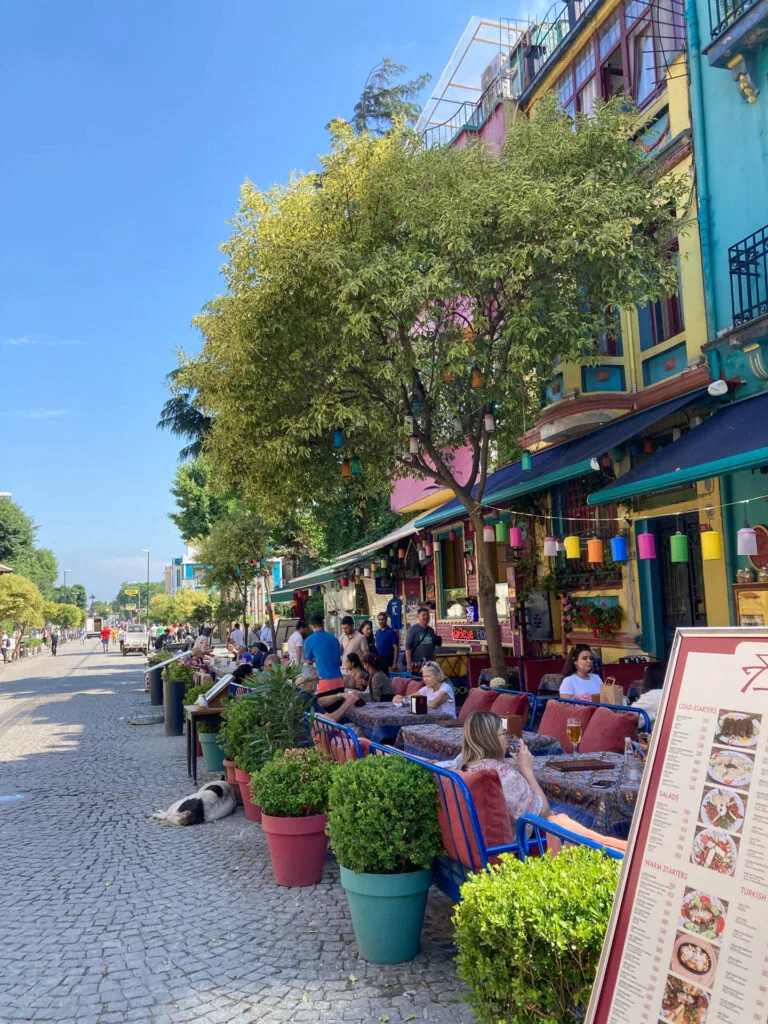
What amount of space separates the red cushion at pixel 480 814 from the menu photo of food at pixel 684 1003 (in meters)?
2.15

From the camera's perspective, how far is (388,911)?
4.26 meters

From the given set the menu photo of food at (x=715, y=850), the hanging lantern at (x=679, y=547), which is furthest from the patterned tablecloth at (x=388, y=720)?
the menu photo of food at (x=715, y=850)

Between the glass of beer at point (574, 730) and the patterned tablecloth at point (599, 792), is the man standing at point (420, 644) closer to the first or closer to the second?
the glass of beer at point (574, 730)

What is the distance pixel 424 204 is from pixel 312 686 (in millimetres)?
6016

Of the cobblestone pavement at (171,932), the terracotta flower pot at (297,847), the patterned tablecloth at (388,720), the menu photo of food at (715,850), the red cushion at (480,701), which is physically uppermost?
the menu photo of food at (715,850)

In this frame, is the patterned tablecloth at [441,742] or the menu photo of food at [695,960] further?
the patterned tablecloth at [441,742]

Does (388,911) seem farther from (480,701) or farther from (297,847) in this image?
(480,701)

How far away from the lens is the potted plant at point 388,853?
4.22m

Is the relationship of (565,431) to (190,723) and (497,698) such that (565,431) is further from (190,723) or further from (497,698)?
(190,723)

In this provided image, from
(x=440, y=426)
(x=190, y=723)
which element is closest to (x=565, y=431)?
(x=440, y=426)

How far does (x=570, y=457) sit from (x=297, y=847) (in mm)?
7536

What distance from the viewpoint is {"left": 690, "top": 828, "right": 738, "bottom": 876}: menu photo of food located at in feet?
6.18

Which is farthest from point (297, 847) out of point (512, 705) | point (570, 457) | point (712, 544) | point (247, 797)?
point (570, 457)

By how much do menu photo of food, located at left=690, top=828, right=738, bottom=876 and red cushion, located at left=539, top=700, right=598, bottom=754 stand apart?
16.5 feet
